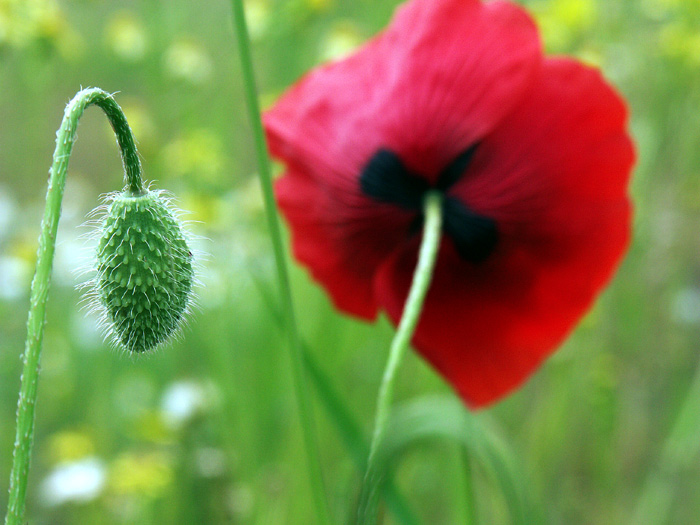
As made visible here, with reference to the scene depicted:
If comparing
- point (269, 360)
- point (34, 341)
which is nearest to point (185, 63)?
→ point (269, 360)

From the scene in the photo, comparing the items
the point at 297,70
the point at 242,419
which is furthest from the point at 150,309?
the point at 297,70

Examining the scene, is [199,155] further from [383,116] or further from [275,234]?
[275,234]

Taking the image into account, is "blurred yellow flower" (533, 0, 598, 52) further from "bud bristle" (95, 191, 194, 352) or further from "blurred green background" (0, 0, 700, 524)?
"bud bristle" (95, 191, 194, 352)

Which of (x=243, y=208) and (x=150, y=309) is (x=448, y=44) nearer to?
(x=150, y=309)

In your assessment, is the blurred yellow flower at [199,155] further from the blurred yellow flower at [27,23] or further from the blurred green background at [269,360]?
the blurred yellow flower at [27,23]

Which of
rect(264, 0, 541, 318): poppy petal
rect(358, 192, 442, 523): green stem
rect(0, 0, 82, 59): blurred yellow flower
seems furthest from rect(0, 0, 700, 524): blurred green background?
rect(358, 192, 442, 523): green stem
